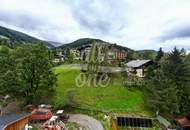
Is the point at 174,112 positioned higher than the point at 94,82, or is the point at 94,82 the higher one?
the point at 94,82

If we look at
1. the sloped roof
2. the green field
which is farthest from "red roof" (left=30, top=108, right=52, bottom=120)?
the sloped roof

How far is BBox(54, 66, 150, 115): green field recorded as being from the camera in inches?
1383

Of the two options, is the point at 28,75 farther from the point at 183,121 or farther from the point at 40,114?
the point at 183,121

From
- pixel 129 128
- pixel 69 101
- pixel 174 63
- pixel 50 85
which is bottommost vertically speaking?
pixel 129 128

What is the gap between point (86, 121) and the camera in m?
30.3

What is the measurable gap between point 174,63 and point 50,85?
1894cm

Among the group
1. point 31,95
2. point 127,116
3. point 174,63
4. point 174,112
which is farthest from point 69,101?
point 174,63

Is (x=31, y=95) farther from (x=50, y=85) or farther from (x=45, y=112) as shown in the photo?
(x=45, y=112)

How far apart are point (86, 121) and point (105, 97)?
8872mm

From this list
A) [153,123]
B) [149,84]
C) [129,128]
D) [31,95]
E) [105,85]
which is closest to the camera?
[129,128]

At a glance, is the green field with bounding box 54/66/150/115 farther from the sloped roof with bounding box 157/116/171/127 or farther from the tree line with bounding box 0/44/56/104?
the tree line with bounding box 0/44/56/104

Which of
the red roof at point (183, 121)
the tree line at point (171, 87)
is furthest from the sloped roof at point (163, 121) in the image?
the tree line at point (171, 87)

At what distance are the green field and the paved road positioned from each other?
274 cm

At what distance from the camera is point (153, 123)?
31.9 metres
